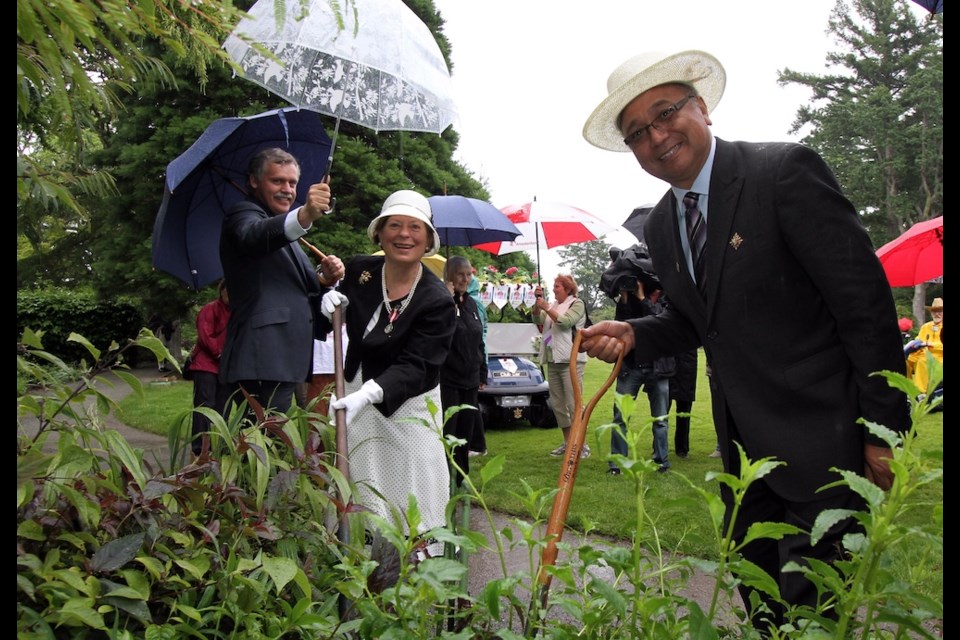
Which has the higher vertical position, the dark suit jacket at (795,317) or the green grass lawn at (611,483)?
the dark suit jacket at (795,317)

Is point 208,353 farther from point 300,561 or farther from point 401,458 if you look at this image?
point 300,561

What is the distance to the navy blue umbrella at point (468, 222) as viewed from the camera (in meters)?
8.16

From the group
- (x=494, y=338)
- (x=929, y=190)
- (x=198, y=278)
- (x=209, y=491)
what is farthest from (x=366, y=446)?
(x=929, y=190)

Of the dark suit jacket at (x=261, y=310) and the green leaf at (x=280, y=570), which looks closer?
the green leaf at (x=280, y=570)

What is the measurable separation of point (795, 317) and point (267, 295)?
2.46 m

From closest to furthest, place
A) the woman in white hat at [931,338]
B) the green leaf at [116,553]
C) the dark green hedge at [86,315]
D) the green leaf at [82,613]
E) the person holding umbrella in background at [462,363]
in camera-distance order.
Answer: the green leaf at [82,613] → the green leaf at [116,553] → the person holding umbrella in background at [462,363] → the woman in white hat at [931,338] → the dark green hedge at [86,315]

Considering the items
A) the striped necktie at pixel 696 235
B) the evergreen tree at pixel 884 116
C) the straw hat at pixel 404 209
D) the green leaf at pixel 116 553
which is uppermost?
the evergreen tree at pixel 884 116

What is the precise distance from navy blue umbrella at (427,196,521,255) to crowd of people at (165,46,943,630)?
4.22 m

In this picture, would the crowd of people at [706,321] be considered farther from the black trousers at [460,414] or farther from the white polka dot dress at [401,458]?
the black trousers at [460,414]

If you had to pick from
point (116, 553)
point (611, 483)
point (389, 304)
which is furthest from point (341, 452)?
point (611, 483)

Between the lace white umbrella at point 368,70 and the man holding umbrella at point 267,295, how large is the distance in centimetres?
51

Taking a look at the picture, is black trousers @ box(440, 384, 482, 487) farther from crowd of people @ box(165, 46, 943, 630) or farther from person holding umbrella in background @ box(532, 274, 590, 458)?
crowd of people @ box(165, 46, 943, 630)

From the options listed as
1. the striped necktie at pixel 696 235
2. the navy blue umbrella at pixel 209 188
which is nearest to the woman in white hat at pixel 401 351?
the navy blue umbrella at pixel 209 188

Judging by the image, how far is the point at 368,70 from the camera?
4.41 metres
